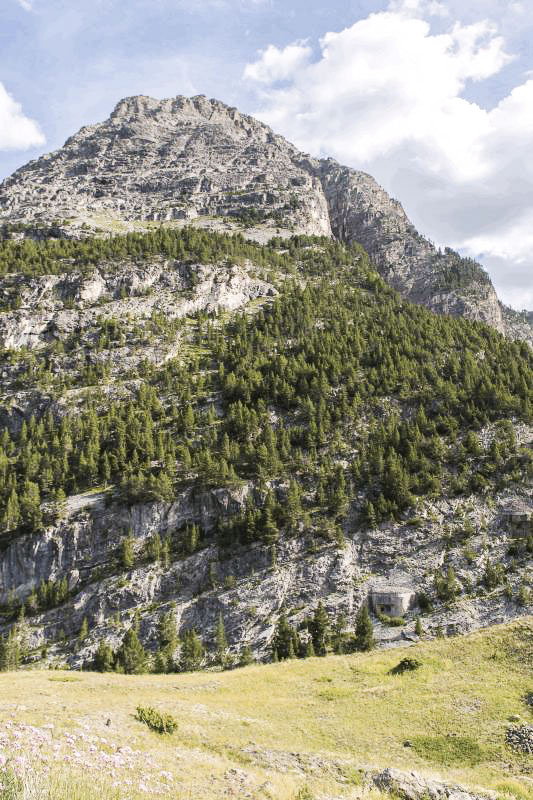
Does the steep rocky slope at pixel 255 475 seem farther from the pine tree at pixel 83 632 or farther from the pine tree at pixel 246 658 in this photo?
the pine tree at pixel 246 658

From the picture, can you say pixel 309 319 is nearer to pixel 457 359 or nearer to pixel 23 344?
pixel 457 359

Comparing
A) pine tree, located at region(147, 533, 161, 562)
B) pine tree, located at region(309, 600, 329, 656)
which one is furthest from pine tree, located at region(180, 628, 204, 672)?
pine tree, located at region(147, 533, 161, 562)

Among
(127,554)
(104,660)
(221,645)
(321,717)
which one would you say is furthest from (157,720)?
(127,554)

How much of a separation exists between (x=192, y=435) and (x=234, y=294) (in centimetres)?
8169

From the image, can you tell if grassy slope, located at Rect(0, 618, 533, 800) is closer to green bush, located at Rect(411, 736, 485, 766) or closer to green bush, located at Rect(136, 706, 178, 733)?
green bush, located at Rect(411, 736, 485, 766)

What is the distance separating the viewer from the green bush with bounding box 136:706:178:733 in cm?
2407

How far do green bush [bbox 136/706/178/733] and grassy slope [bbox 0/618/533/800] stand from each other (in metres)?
0.62

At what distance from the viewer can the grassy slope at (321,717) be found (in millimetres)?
20092

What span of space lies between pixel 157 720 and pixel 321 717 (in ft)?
38.1

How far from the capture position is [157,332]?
473ft

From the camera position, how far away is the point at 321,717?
30.0m

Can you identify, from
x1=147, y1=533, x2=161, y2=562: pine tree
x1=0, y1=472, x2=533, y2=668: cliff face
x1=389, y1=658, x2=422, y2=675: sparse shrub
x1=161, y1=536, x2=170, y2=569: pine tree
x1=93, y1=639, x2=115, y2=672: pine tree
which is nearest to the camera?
x1=389, y1=658, x2=422, y2=675: sparse shrub

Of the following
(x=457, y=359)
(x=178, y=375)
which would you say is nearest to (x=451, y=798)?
(x=457, y=359)

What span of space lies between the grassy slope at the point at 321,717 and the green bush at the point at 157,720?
0.62m
